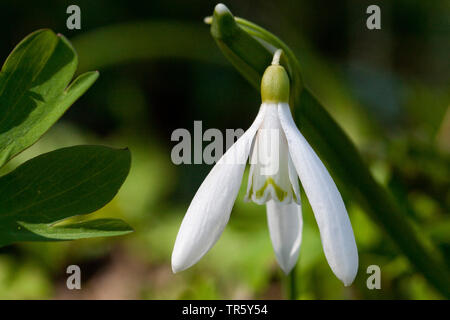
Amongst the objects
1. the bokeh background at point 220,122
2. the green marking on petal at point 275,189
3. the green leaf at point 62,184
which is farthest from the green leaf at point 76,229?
the bokeh background at point 220,122

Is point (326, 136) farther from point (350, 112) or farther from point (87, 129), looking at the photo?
point (87, 129)

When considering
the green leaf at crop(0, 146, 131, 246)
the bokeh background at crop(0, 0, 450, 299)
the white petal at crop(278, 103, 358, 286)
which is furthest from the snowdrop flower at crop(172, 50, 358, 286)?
the bokeh background at crop(0, 0, 450, 299)

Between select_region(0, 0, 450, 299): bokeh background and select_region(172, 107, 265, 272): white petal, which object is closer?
select_region(172, 107, 265, 272): white petal

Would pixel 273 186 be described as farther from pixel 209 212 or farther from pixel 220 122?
pixel 220 122

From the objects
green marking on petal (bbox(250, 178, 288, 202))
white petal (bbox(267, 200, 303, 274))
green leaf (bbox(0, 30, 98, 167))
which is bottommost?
white petal (bbox(267, 200, 303, 274))

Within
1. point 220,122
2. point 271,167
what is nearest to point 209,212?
point 271,167

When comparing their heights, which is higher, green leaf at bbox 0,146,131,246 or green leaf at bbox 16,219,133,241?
green leaf at bbox 0,146,131,246

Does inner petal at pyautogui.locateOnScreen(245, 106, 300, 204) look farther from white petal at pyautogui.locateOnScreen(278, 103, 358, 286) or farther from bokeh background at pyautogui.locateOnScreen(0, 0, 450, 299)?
bokeh background at pyautogui.locateOnScreen(0, 0, 450, 299)
